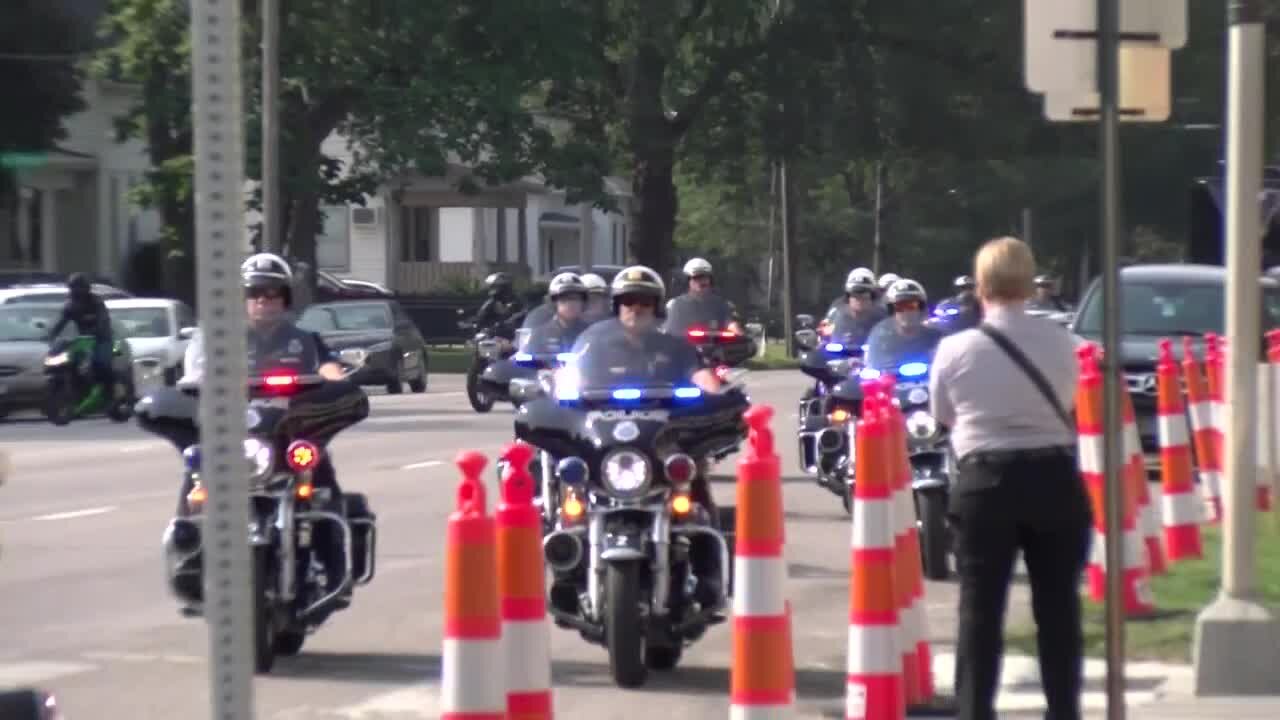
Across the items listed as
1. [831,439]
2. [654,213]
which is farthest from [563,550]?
[654,213]

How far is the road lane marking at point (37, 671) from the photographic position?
433 inches

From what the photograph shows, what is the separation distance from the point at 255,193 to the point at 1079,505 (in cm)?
4130

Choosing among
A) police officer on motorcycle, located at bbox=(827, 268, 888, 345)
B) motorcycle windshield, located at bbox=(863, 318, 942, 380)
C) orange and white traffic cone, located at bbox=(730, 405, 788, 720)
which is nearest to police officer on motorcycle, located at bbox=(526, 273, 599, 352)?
motorcycle windshield, located at bbox=(863, 318, 942, 380)

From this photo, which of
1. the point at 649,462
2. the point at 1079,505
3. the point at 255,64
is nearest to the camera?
the point at 1079,505

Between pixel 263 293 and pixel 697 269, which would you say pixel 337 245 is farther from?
pixel 263 293

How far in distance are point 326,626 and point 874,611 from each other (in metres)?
4.97

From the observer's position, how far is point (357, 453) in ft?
84.7

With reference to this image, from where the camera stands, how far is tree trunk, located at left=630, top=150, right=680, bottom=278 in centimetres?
5472

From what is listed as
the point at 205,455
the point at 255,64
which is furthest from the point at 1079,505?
the point at 255,64

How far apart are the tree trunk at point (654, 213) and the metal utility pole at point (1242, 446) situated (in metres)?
44.2

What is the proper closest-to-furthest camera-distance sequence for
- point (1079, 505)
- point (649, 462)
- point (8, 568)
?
point (1079, 505) < point (649, 462) < point (8, 568)

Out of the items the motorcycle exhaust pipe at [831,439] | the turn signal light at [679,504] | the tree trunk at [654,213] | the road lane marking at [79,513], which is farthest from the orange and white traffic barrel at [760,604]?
the tree trunk at [654,213]

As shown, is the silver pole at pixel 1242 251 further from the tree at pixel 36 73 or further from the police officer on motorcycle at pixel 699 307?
the police officer on motorcycle at pixel 699 307

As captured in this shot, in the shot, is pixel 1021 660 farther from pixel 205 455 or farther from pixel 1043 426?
pixel 205 455
